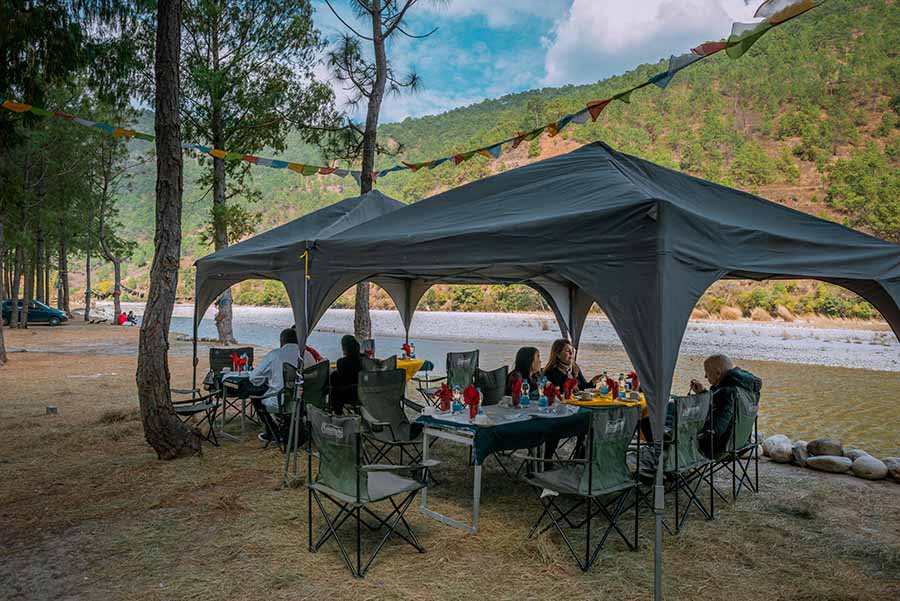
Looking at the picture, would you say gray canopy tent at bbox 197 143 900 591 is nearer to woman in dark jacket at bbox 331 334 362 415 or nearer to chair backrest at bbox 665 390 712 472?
chair backrest at bbox 665 390 712 472

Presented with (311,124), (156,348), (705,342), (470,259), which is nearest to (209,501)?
(156,348)

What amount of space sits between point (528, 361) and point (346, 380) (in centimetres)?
182

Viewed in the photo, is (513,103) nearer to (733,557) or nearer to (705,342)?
(705,342)

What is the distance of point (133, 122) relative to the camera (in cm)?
2230

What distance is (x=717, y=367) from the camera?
4469 mm

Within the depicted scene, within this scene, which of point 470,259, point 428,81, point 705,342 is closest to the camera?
point 470,259

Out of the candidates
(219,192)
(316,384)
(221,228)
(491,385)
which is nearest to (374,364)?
(316,384)

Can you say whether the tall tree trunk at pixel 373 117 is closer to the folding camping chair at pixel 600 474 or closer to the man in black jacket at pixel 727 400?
→ the man in black jacket at pixel 727 400

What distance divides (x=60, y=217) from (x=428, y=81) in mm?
19194

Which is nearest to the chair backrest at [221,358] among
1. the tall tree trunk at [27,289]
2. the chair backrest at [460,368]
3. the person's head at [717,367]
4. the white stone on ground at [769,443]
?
the chair backrest at [460,368]

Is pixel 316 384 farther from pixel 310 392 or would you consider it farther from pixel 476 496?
pixel 476 496

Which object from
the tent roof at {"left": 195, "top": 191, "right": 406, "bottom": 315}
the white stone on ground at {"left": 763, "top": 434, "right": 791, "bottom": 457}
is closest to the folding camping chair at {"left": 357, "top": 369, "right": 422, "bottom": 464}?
the tent roof at {"left": 195, "top": 191, "right": 406, "bottom": 315}

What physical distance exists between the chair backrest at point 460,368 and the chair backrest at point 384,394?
174cm

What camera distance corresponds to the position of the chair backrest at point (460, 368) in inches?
265
